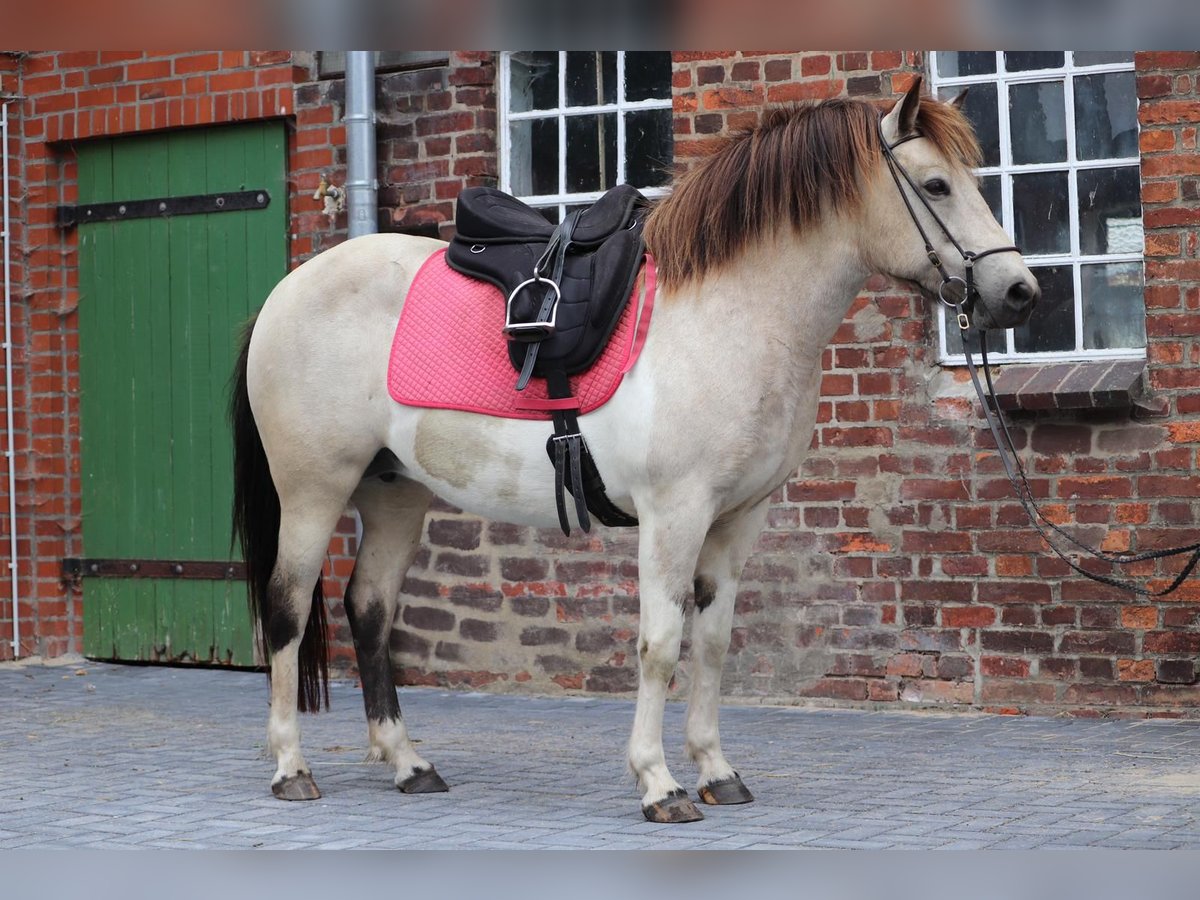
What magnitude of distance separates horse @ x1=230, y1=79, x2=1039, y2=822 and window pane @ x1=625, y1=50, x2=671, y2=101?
99.2 inches

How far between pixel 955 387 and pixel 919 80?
2420 millimetres

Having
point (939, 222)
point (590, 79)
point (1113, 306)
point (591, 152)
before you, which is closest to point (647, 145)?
point (591, 152)

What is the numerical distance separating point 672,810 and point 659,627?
0.52m

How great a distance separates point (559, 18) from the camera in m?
1.24

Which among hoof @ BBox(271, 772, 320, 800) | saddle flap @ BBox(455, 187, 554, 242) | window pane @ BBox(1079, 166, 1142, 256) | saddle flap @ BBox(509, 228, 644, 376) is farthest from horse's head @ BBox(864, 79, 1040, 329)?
hoof @ BBox(271, 772, 320, 800)

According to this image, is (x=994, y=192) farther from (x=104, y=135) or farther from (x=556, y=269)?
(x=104, y=135)

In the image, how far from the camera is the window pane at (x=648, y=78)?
7289 mm

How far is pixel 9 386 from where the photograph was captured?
338 inches

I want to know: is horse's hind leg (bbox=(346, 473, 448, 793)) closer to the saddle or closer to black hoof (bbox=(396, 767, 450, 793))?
black hoof (bbox=(396, 767, 450, 793))

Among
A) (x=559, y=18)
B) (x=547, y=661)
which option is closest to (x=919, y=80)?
Answer: (x=559, y=18)

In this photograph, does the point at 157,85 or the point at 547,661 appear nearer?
the point at 547,661

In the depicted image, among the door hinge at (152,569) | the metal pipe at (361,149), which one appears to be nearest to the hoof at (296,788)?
the door hinge at (152,569)

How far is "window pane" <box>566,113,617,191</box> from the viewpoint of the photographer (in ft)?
24.4

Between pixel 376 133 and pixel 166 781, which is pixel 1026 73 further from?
pixel 166 781
